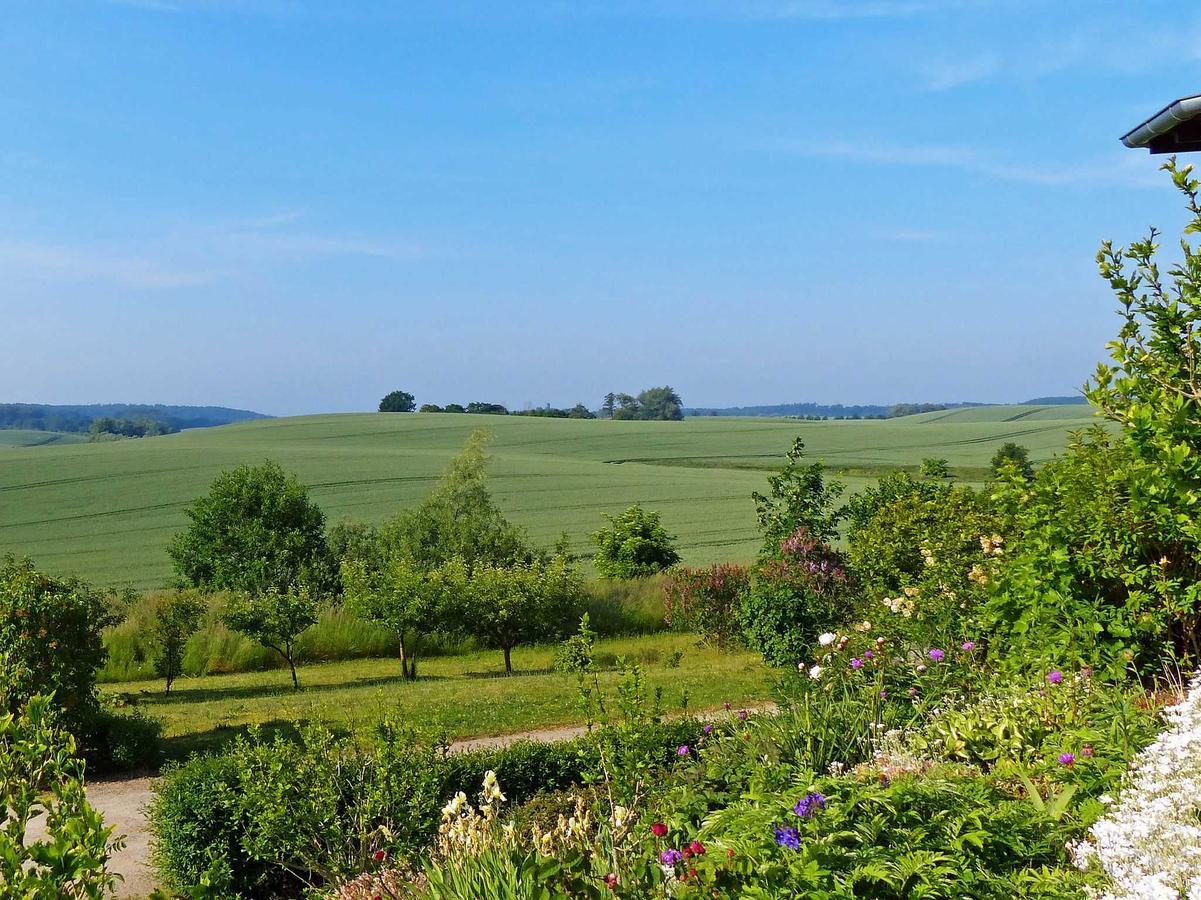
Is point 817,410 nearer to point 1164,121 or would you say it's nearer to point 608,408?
point 608,408

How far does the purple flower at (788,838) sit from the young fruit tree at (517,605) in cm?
1715

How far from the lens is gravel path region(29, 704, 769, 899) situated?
334 inches

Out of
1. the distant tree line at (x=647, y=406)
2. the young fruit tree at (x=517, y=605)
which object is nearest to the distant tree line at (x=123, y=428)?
the distant tree line at (x=647, y=406)

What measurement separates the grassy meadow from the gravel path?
28.7 metres

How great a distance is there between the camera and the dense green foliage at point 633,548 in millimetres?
31234

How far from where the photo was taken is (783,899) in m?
3.76

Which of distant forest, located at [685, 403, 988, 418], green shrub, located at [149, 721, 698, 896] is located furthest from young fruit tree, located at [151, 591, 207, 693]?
distant forest, located at [685, 403, 988, 418]

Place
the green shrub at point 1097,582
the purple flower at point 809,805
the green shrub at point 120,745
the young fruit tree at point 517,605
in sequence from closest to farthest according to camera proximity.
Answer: the purple flower at point 809,805, the green shrub at point 1097,582, the green shrub at point 120,745, the young fruit tree at point 517,605

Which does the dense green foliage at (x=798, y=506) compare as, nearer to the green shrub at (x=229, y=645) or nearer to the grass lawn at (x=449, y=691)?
the grass lawn at (x=449, y=691)

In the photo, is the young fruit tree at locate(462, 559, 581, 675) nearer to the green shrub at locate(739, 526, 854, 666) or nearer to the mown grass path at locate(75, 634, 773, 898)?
the mown grass path at locate(75, 634, 773, 898)

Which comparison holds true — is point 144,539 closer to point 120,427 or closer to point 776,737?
point 776,737

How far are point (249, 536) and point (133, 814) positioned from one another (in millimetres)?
26749

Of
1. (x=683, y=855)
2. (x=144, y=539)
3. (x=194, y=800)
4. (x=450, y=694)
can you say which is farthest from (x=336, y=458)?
(x=683, y=855)

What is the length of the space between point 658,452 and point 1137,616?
67.3 meters
